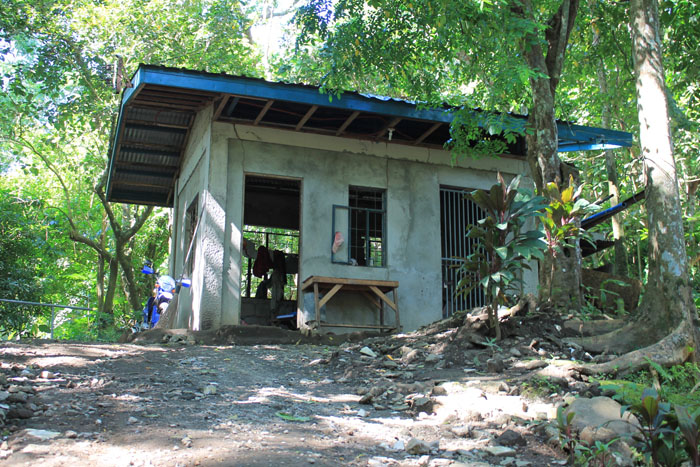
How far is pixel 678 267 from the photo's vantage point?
648 cm

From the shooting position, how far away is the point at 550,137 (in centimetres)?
837

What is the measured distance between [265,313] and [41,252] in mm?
5814

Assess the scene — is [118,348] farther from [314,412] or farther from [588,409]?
[588,409]

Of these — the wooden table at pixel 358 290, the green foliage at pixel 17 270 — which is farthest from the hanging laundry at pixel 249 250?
the green foliage at pixel 17 270

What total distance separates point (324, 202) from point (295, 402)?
5.83 metres

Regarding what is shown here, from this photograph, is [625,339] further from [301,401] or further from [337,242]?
[337,242]

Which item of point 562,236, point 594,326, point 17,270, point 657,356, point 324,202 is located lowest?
point 657,356

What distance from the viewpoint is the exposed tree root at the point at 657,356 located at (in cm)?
584

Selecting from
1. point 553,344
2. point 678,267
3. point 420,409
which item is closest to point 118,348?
point 420,409

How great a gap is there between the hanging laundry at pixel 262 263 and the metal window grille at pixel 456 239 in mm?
4212

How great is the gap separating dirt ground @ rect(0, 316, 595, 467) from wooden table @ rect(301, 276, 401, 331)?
5.51 ft

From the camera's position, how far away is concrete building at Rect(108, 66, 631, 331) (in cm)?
1005

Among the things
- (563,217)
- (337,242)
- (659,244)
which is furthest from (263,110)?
(659,244)

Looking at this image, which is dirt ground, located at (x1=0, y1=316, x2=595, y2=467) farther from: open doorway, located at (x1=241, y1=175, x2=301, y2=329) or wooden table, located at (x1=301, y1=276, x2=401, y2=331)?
open doorway, located at (x1=241, y1=175, x2=301, y2=329)
